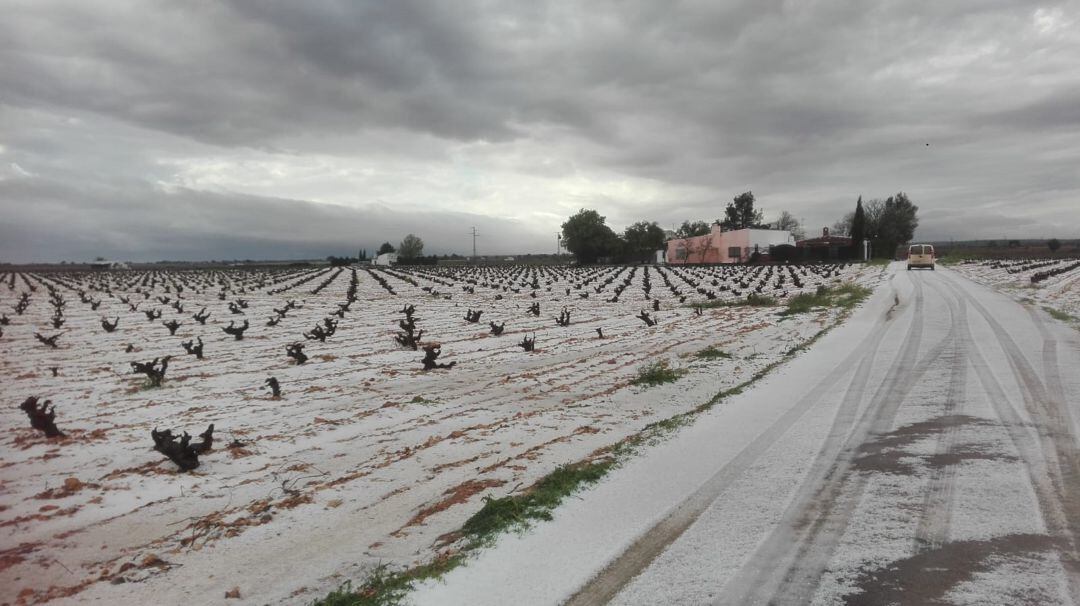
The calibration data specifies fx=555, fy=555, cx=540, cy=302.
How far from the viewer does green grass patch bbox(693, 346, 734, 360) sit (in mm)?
9295

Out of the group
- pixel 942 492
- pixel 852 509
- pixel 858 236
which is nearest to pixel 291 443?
pixel 852 509

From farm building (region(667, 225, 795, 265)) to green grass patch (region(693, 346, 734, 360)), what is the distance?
2494 inches

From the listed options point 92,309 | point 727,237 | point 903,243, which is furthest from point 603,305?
point 903,243

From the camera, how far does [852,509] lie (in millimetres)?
3557

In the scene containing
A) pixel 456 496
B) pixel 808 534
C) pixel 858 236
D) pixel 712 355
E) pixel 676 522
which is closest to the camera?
pixel 808 534

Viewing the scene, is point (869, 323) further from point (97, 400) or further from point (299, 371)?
point (97, 400)

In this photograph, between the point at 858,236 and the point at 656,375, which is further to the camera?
Answer: the point at 858,236

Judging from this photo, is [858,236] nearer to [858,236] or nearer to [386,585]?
[858,236]

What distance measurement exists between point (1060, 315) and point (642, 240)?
75.8 m

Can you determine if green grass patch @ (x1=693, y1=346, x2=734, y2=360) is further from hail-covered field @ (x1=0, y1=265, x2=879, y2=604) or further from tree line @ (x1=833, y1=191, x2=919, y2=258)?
tree line @ (x1=833, y1=191, x2=919, y2=258)

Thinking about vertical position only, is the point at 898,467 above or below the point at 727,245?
below

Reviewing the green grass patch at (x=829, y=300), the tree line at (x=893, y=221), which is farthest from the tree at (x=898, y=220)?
the green grass patch at (x=829, y=300)

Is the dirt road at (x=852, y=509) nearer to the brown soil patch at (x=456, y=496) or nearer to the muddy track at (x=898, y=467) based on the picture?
the muddy track at (x=898, y=467)

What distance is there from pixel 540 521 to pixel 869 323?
11.3m
